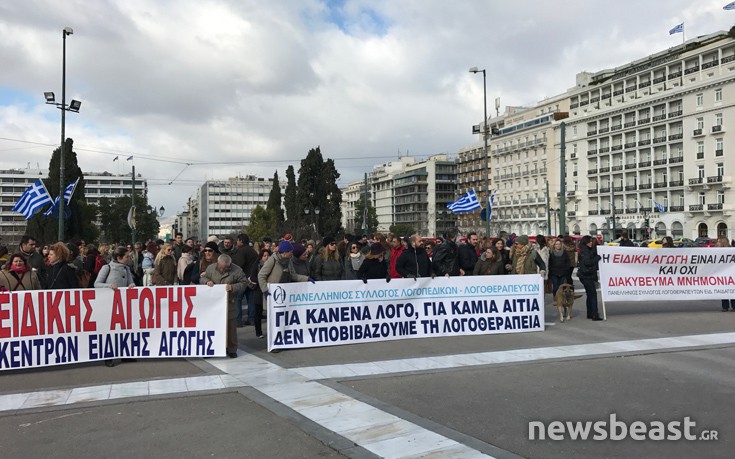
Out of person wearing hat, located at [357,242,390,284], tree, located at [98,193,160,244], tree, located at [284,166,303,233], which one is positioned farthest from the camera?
tree, located at [284,166,303,233]

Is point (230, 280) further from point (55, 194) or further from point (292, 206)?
point (292, 206)

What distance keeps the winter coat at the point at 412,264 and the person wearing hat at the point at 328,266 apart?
3.82 feet

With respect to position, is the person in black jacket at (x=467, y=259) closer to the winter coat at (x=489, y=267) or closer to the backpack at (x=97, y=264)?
the winter coat at (x=489, y=267)

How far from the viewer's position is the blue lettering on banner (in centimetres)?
824

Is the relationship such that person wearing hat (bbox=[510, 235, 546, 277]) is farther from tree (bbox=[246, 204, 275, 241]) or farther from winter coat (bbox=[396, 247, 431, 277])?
tree (bbox=[246, 204, 275, 241])

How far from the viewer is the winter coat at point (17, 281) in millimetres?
8812

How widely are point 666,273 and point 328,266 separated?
7678mm

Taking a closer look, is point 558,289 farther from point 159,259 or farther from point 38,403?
point 38,403

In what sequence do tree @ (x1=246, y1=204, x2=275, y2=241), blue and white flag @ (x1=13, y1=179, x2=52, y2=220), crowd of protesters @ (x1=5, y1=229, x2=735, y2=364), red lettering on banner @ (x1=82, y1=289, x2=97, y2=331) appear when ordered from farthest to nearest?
tree @ (x1=246, y1=204, x2=275, y2=241)
blue and white flag @ (x1=13, y1=179, x2=52, y2=220)
crowd of protesters @ (x1=5, y1=229, x2=735, y2=364)
red lettering on banner @ (x1=82, y1=289, x2=97, y2=331)

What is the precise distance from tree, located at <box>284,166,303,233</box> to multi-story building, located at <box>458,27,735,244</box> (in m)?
30.6

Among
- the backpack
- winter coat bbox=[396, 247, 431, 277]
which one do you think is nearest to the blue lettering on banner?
→ the backpack

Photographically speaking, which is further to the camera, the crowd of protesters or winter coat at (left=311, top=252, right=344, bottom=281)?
winter coat at (left=311, top=252, right=344, bottom=281)
